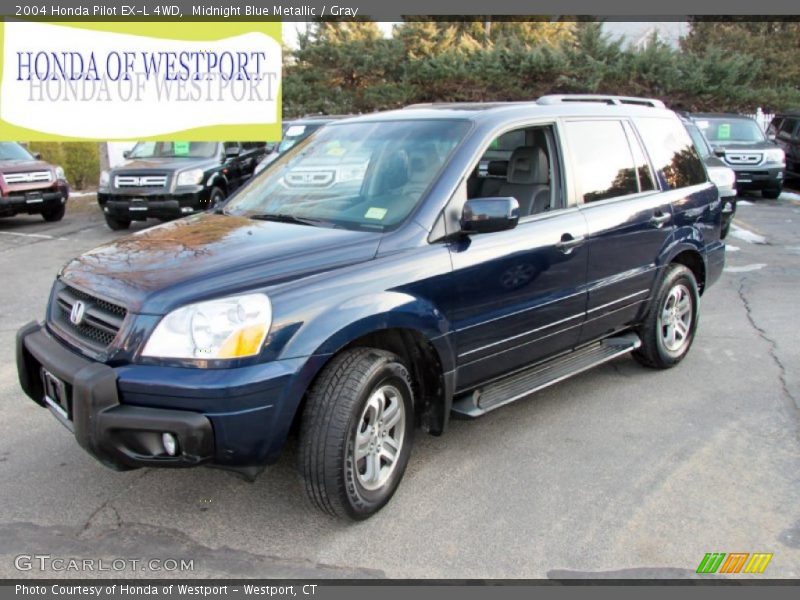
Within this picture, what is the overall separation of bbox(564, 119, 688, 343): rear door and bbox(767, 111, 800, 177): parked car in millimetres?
14982

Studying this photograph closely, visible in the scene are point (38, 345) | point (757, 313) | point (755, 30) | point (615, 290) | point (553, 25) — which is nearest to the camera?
point (38, 345)

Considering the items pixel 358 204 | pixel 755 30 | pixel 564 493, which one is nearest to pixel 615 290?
pixel 564 493

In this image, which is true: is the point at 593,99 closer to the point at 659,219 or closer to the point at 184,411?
the point at 659,219

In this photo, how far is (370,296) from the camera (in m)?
3.25

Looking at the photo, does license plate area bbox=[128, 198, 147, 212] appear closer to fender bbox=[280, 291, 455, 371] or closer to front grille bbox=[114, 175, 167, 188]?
front grille bbox=[114, 175, 167, 188]

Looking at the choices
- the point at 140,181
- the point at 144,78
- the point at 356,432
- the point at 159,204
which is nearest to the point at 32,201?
the point at 140,181

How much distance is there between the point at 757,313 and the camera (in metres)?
7.09

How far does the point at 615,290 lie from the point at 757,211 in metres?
11.7

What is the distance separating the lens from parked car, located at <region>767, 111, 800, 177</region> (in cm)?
1772

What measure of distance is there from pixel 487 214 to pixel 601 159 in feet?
4.94

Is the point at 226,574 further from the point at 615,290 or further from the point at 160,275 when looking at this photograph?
the point at 615,290

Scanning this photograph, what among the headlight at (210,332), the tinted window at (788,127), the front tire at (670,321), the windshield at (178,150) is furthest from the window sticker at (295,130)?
the tinted window at (788,127)

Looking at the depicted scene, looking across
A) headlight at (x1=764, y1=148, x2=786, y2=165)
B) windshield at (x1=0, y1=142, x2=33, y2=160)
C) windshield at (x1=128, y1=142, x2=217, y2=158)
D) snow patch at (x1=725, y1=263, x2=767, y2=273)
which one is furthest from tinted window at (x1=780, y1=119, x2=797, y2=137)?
windshield at (x1=0, y1=142, x2=33, y2=160)

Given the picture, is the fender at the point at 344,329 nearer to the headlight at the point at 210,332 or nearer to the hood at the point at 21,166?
the headlight at the point at 210,332
